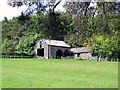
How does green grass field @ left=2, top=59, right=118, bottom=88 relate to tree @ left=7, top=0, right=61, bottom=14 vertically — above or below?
below

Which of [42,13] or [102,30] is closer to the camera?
[42,13]

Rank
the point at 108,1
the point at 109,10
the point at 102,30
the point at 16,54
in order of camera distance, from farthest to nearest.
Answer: the point at 16,54 → the point at 102,30 → the point at 109,10 → the point at 108,1

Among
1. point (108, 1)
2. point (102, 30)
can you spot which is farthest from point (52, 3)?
point (102, 30)

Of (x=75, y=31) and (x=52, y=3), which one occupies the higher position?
(x=52, y=3)

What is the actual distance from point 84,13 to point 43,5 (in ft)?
3.17

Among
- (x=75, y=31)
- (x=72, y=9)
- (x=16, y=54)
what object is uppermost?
(x=72, y=9)

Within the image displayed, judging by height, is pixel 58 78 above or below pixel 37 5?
below

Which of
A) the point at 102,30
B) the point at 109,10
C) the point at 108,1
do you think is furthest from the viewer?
the point at 102,30

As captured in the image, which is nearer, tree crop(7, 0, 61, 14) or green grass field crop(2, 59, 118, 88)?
tree crop(7, 0, 61, 14)

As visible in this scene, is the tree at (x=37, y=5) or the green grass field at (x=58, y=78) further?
the green grass field at (x=58, y=78)

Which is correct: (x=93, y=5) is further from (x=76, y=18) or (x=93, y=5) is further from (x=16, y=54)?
(x=16, y=54)

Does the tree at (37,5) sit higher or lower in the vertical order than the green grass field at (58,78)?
higher

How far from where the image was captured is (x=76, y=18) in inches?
277

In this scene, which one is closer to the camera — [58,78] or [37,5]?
[37,5]
